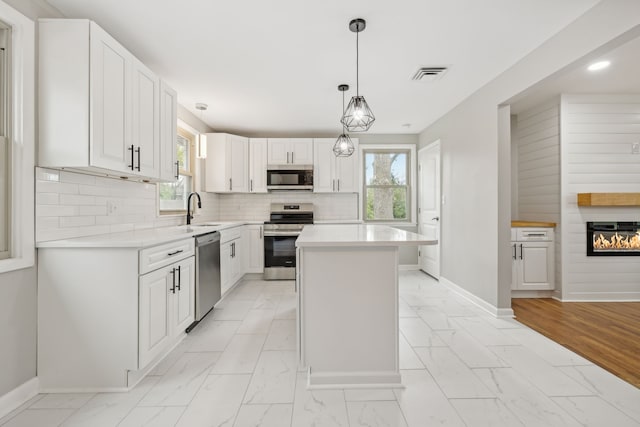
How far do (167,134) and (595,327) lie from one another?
4383 mm

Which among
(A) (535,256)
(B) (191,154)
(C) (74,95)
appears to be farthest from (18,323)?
(A) (535,256)

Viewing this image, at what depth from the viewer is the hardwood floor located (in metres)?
2.24

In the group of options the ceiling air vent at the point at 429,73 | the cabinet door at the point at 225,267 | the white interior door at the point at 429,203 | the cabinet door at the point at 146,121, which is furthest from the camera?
the white interior door at the point at 429,203

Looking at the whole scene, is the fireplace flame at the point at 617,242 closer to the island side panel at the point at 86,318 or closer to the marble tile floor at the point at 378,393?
the marble tile floor at the point at 378,393

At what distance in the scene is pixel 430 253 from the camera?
16.4 feet

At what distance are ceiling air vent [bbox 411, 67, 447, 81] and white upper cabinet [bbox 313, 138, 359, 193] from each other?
210cm

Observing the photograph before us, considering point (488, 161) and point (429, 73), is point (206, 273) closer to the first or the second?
point (429, 73)

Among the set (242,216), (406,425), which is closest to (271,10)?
(406,425)

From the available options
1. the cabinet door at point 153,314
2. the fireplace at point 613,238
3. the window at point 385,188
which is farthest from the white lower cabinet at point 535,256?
the cabinet door at point 153,314

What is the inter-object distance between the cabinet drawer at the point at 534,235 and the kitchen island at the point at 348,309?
2640 millimetres

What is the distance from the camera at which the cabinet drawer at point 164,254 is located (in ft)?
6.56

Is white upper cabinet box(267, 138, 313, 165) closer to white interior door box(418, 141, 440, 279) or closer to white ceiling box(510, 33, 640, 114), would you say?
white interior door box(418, 141, 440, 279)

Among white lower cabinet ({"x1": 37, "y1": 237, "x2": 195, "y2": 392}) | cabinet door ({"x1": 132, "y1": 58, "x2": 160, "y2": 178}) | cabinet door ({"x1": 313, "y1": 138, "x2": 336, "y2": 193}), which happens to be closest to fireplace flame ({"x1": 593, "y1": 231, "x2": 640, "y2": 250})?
cabinet door ({"x1": 313, "y1": 138, "x2": 336, "y2": 193})

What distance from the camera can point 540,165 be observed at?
4.05 meters
